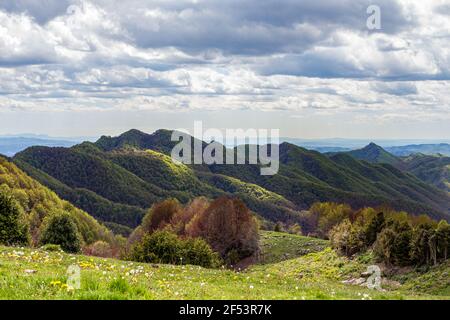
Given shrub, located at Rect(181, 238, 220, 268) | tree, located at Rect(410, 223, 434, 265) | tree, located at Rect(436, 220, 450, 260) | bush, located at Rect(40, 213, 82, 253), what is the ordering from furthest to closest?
1. bush, located at Rect(40, 213, 82, 253)
2. tree, located at Rect(410, 223, 434, 265)
3. tree, located at Rect(436, 220, 450, 260)
4. shrub, located at Rect(181, 238, 220, 268)

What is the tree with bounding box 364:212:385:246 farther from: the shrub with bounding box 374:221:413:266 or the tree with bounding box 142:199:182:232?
the tree with bounding box 142:199:182:232

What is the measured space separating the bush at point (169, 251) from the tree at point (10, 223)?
578 inches

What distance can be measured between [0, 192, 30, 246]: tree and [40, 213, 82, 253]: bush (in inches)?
305

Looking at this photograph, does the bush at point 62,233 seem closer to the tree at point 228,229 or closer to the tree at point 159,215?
the tree at point 228,229

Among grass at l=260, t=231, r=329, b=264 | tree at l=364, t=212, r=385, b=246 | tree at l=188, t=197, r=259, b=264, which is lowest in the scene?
grass at l=260, t=231, r=329, b=264

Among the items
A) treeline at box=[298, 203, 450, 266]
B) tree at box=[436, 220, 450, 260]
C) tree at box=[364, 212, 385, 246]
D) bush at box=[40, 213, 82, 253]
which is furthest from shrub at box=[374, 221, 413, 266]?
bush at box=[40, 213, 82, 253]

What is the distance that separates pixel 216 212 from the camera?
125375 mm

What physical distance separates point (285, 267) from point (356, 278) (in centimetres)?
2765

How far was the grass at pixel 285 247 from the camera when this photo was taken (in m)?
121

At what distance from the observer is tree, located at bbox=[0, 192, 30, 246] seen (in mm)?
62219

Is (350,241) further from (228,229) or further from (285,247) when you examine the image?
(228,229)

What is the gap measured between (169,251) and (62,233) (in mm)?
20001
